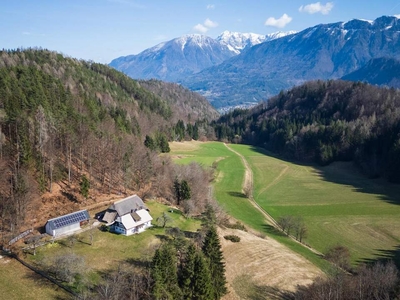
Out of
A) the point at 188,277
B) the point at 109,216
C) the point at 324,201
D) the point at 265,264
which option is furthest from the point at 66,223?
the point at 324,201

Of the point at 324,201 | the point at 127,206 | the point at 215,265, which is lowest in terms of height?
the point at 324,201

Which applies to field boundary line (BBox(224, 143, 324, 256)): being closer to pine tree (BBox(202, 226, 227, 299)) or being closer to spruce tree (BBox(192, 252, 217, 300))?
pine tree (BBox(202, 226, 227, 299))

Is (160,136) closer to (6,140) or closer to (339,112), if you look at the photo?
(6,140)

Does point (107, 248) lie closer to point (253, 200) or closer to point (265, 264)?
point (265, 264)

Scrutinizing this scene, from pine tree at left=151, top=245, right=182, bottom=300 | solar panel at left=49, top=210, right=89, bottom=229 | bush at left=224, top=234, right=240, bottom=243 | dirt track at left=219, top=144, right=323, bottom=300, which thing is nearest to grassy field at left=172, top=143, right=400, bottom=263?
dirt track at left=219, top=144, right=323, bottom=300

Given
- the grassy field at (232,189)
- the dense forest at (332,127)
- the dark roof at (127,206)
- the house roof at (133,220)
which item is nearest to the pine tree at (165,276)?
the house roof at (133,220)

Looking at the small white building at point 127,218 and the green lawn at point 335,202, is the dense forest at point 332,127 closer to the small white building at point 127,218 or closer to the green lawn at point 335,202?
the green lawn at point 335,202
